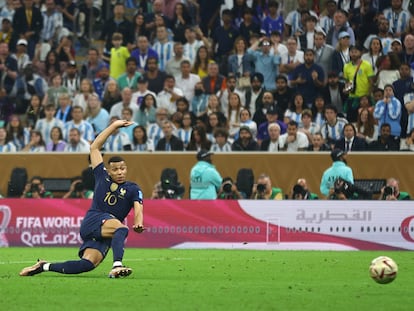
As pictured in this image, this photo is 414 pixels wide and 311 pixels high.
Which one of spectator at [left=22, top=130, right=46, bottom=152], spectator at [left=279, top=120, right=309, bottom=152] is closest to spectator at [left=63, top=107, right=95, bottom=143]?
spectator at [left=22, top=130, right=46, bottom=152]

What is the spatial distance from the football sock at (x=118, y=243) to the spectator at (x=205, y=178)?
8.36m

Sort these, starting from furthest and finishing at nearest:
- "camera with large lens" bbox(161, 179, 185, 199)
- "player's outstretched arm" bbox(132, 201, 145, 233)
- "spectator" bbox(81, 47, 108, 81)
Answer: "spectator" bbox(81, 47, 108, 81) < "camera with large lens" bbox(161, 179, 185, 199) < "player's outstretched arm" bbox(132, 201, 145, 233)

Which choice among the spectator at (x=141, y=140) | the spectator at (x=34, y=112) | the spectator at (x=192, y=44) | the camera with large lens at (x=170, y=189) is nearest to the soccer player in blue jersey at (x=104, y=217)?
the camera with large lens at (x=170, y=189)

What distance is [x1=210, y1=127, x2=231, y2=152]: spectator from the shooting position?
23641 mm

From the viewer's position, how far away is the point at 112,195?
46.2ft

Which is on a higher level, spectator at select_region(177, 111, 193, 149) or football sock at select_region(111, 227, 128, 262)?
spectator at select_region(177, 111, 193, 149)

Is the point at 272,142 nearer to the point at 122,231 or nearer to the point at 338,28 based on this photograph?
the point at 338,28

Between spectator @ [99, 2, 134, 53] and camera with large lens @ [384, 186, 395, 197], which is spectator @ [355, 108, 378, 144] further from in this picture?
spectator @ [99, 2, 134, 53]

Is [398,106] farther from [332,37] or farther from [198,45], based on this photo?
[198,45]

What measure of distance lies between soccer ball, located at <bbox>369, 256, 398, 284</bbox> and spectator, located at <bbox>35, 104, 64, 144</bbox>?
45.7 feet

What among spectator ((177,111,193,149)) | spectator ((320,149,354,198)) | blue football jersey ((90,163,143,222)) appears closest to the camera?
blue football jersey ((90,163,143,222))

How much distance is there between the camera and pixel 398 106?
23.3 meters

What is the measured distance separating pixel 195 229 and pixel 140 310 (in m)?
11.2

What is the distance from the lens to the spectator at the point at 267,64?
25328 mm
